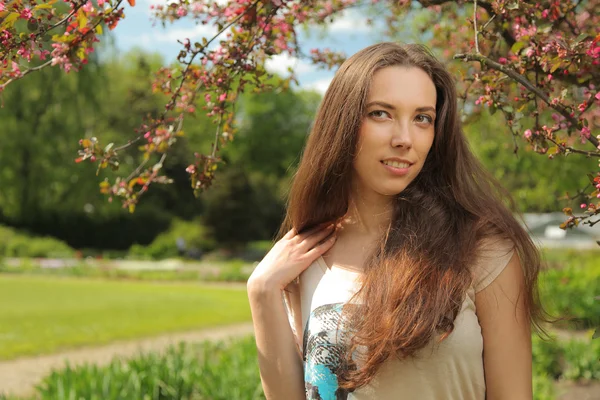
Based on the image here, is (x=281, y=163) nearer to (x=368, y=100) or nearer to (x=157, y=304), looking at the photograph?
(x=157, y=304)

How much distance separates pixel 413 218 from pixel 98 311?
10.3m

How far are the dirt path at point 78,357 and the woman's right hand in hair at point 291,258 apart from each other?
4.16 metres

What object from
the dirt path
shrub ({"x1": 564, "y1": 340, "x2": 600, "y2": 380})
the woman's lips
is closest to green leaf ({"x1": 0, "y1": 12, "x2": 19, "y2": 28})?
the woman's lips

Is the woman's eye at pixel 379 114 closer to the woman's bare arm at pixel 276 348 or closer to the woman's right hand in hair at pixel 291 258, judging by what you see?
the woman's right hand in hair at pixel 291 258

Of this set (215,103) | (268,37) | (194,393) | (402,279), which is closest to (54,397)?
(194,393)

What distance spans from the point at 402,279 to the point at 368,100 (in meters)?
0.48

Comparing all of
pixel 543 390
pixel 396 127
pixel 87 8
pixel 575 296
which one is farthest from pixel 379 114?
pixel 575 296

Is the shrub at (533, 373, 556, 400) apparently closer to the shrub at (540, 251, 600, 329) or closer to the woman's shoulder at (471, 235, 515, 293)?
the shrub at (540, 251, 600, 329)

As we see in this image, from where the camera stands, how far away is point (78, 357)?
793 cm

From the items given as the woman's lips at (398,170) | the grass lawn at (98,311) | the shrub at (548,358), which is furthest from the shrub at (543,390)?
the grass lawn at (98,311)

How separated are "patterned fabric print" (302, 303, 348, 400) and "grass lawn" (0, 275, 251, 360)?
281 inches

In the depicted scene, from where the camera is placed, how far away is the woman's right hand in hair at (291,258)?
1936mm

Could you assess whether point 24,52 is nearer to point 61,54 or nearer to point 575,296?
point 61,54

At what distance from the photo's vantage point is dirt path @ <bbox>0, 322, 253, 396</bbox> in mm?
6629
